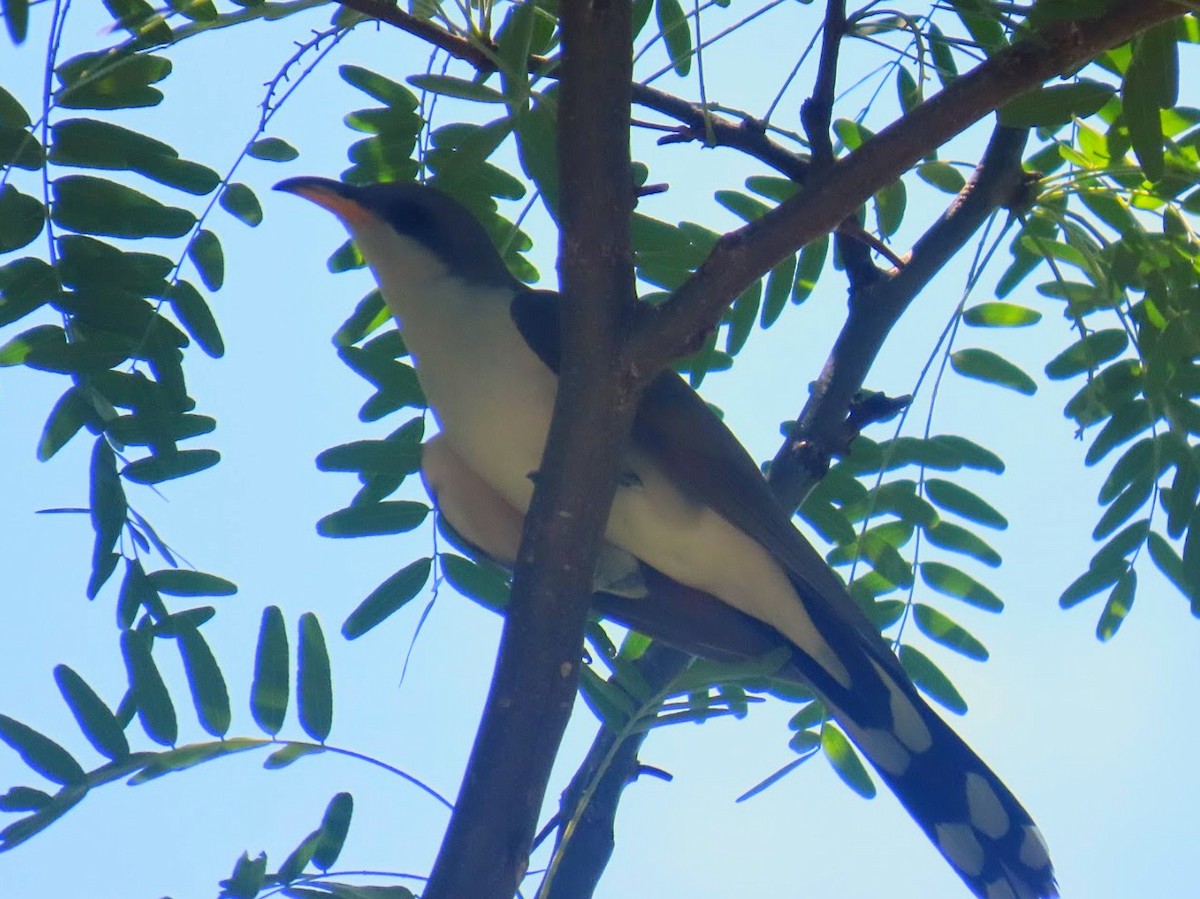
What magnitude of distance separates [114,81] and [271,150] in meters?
0.33

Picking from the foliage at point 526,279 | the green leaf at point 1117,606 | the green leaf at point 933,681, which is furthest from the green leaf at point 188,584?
the green leaf at point 1117,606

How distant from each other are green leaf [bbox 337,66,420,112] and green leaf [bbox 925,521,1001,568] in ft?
5.12

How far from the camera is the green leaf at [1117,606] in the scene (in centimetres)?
312

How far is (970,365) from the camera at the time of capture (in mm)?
3408

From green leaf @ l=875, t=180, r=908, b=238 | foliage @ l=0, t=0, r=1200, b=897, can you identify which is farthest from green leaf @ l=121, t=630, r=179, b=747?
green leaf @ l=875, t=180, r=908, b=238

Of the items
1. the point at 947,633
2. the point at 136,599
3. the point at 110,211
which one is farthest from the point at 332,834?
the point at 947,633

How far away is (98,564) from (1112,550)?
2197mm

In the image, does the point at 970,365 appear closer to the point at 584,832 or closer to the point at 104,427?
the point at 584,832

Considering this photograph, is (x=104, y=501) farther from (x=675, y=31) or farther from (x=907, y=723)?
(x=907, y=723)

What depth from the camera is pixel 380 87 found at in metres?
2.91

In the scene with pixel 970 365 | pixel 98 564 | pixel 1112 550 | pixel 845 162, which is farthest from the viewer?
pixel 970 365

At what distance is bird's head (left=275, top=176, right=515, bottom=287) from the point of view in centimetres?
303

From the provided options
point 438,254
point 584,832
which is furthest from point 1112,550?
point 438,254

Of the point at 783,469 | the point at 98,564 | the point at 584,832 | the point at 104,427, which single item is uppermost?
the point at 783,469
